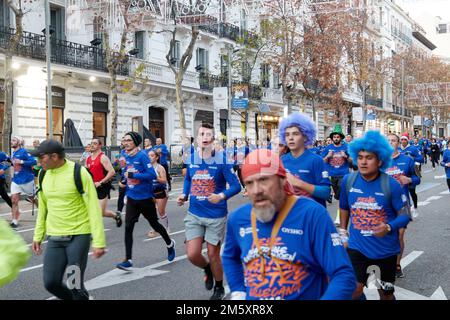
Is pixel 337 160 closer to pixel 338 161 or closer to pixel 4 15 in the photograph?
pixel 338 161

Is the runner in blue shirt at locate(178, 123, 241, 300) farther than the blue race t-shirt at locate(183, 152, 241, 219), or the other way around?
the blue race t-shirt at locate(183, 152, 241, 219)

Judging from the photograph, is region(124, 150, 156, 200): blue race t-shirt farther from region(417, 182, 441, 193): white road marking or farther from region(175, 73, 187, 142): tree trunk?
region(175, 73, 187, 142): tree trunk

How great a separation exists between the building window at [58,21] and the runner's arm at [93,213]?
22.5 meters

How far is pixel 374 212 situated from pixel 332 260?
7.73 ft

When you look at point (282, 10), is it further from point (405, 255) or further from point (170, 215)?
point (405, 255)

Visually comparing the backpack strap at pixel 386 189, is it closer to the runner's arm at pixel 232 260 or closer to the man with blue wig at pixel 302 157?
the man with blue wig at pixel 302 157

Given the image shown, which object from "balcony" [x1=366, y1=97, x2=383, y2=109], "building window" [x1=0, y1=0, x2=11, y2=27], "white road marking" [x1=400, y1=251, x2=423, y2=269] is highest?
"building window" [x1=0, y1=0, x2=11, y2=27]

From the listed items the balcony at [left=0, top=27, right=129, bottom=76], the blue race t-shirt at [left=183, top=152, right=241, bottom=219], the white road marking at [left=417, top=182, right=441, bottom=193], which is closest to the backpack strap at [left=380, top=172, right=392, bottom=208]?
the blue race t-shirt at [left=183, top=152, right=241, bottom=219]

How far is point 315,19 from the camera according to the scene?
117 feet

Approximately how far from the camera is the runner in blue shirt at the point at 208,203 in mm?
6379

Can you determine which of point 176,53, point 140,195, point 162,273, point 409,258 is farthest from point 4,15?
point 409,258

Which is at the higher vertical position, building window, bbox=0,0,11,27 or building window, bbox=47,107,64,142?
building window, bbox=0,0,11,27

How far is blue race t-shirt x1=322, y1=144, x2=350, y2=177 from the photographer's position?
13297 millimetres

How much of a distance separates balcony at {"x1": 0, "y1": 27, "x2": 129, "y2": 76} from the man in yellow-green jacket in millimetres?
17956
